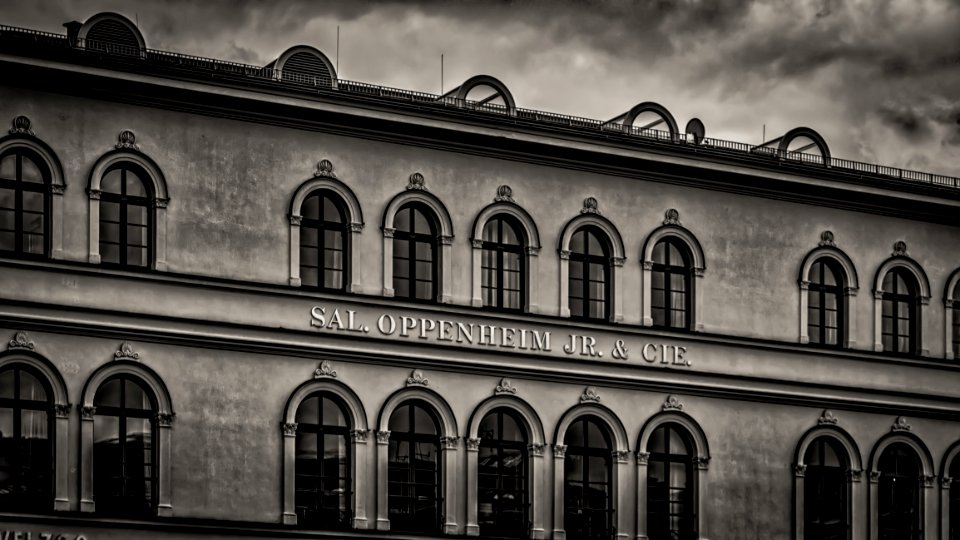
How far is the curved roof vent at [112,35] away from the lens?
40.5 metres

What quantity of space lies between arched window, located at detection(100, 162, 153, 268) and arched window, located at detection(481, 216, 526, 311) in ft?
24.1

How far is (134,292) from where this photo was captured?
1587 inches

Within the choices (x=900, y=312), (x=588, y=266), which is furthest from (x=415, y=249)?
(x=900, y=312)

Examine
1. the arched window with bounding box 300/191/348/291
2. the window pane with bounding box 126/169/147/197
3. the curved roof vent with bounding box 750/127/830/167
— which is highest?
the curved roof vent with bounding box 750/127/830/167

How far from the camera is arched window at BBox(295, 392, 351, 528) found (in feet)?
136

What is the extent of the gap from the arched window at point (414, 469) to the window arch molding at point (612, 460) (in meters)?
2.67

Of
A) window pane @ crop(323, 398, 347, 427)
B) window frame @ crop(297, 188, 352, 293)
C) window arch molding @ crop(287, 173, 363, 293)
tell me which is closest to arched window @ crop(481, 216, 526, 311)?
window arch molding @ crop(287, 173, 363, 293)

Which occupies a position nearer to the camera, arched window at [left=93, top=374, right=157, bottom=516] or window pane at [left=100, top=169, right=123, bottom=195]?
arched window at [left=93, top=374, right=157, bottom=516]

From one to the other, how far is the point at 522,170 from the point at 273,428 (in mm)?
7992

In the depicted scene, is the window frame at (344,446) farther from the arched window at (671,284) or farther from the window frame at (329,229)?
the arched window at (671,284)

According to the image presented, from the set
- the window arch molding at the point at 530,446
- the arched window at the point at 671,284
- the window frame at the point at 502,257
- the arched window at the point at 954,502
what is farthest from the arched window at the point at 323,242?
the arched window at the point at 954,502

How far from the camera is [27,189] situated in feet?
131

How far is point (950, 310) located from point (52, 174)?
2145 cm

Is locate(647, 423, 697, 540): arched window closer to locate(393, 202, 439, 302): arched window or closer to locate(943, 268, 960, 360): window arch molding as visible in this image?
locate(393, 202, 439, 302): arched window
